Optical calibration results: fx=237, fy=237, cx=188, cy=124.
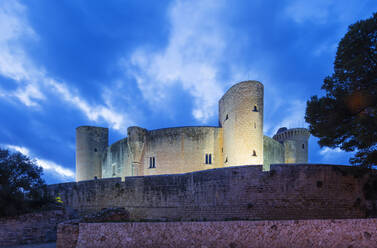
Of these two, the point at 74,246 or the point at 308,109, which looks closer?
the point at 74,246

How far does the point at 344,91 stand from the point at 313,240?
21.2 feet

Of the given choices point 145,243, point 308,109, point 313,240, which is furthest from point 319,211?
point 145,243

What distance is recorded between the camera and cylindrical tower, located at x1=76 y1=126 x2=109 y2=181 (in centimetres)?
2967

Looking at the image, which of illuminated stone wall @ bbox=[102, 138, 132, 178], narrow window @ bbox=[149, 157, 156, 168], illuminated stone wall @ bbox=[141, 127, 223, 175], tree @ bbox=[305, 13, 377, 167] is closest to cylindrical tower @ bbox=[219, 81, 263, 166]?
illuminated stone wall @ bbox=[141, 127, 223, 175]

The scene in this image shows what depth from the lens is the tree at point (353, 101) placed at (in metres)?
9.40

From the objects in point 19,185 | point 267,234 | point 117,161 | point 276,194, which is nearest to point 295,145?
point 276,194

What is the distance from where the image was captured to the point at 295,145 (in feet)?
96.6

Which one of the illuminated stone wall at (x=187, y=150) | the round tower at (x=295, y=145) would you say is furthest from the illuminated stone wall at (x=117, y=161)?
the round tower at (x=295, y=145)

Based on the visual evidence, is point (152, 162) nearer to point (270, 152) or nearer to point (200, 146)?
point (200, 146)

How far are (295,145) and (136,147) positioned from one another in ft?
63.8

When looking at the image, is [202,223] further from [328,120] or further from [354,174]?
[354,174]

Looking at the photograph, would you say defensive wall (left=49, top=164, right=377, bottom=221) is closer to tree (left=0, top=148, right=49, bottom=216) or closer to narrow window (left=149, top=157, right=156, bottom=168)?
tree (left=0, top=148, right=49, bottom=216)

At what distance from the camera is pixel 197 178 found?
1229 cm

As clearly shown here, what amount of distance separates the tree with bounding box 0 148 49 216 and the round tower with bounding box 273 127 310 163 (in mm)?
25551
